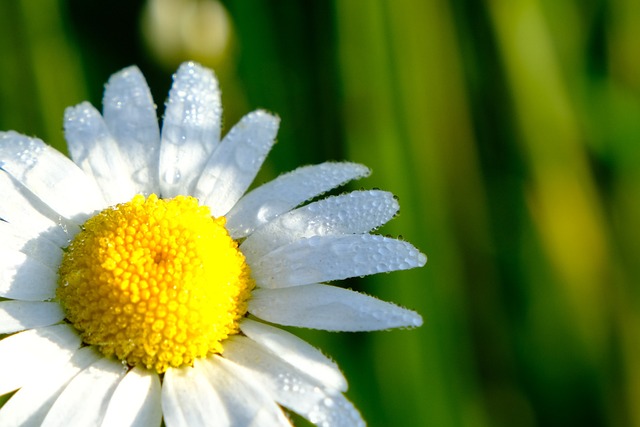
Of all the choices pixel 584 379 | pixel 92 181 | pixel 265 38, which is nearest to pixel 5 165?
pixel 92 181

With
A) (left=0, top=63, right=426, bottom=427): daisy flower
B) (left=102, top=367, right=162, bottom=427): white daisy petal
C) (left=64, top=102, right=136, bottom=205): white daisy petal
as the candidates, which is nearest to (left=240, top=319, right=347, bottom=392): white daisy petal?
(left=0, top=63, right=426, bottom=427): daisy flower

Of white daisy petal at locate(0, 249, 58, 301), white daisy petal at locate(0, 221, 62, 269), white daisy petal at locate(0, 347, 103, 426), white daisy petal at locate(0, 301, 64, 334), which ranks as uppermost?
white daisy petal at locate(0, 221, 62, 269)

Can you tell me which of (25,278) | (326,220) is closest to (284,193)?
(326,220)

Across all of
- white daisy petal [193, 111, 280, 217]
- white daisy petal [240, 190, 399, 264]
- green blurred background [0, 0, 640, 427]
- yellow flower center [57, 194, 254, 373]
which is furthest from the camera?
green blurred background [0, 0, 640, 427]

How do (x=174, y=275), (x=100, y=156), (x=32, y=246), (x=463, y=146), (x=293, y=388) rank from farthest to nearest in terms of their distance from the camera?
(x=463, y=146), (x=100, y=156), (x=32, y=246), (x=174, y=275), (x=293, y=388)

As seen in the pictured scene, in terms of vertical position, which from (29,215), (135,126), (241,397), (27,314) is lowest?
(241,397)

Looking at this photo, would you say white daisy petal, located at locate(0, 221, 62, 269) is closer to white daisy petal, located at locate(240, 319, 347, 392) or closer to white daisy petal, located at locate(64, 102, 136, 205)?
white daisy petal, located at locate(64, 102, 136, 205)

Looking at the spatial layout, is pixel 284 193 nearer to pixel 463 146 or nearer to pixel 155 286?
pixel 155 286

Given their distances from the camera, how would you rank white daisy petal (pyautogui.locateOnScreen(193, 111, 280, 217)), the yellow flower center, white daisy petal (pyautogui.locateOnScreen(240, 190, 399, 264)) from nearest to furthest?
1. the yellow flower center
2. white daisy petal (pyautogui.locateOnScreen(240, 190, 399, 264))
3. white daisy petal (pyautogui.locateOnScreen(193, 111, 280, 217))
